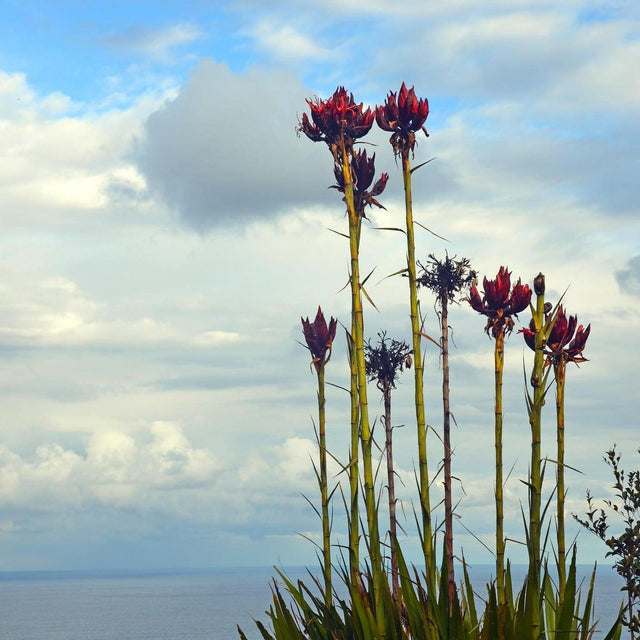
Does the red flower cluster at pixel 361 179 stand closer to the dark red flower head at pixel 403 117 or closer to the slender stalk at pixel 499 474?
the dark red flower head at pixel 403 117

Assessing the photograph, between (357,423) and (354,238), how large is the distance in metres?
1.83

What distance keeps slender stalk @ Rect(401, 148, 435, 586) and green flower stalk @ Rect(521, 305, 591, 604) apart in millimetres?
1035

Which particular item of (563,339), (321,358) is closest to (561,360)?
(563,339)

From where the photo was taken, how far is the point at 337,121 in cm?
1012

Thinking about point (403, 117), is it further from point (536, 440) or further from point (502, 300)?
point (536, 440)

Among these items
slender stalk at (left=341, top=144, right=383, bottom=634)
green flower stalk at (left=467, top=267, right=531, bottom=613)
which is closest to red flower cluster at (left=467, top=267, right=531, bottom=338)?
green flower stalk at (left=467, top=267, right=531, bottom=613)

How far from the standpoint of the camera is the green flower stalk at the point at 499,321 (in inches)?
351

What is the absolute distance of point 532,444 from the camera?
8086 millimetres

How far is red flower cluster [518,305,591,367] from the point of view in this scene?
31.9 feet

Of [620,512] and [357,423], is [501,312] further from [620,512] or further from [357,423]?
[620,512]

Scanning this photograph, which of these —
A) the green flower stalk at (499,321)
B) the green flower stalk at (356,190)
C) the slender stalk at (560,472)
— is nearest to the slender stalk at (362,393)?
the green flower stalk at (356,190)

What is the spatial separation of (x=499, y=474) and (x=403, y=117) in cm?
365

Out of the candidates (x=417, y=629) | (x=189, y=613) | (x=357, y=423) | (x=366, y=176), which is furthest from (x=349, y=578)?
(x=189, y=613)

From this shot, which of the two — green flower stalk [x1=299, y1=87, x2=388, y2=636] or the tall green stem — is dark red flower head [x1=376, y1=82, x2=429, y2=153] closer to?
green flower stalk [x1=299, y1=87, x2=388, y2=636]
